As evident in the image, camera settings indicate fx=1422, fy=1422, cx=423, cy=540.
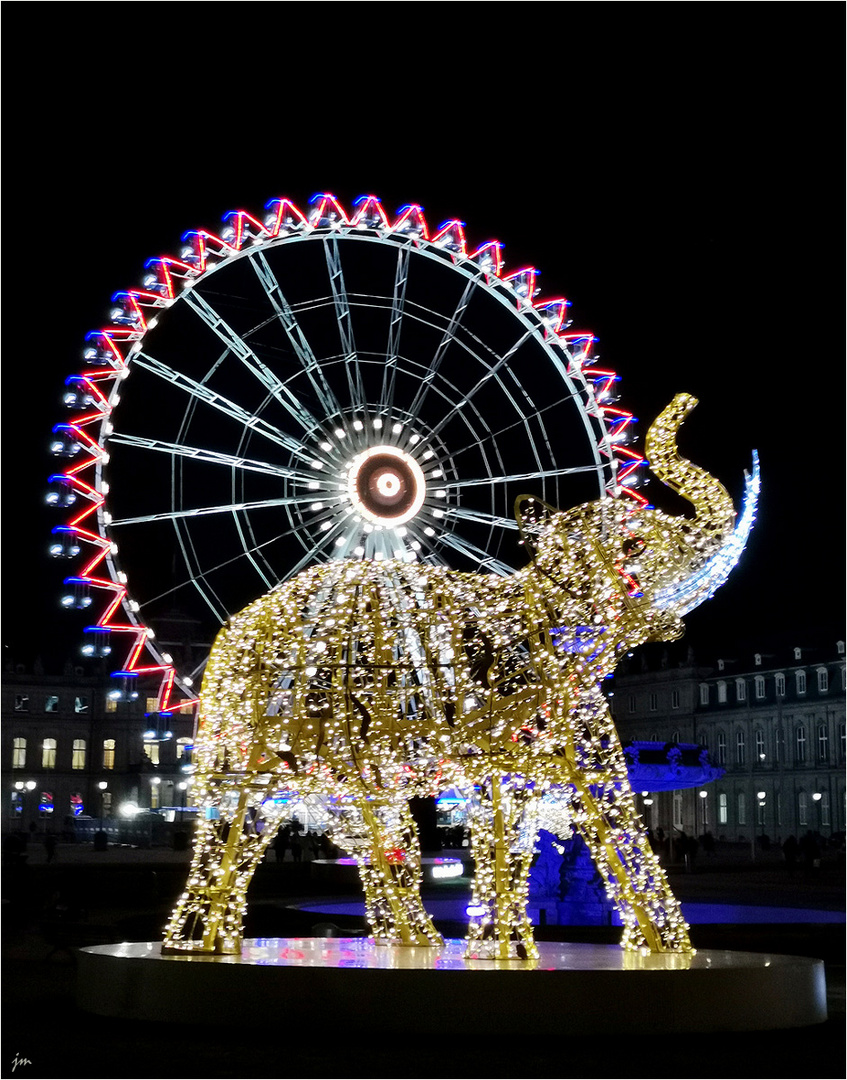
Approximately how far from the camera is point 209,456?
22297 millimetres

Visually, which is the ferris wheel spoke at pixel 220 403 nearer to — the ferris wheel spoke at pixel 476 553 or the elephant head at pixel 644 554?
the ferris wheel spoke at pixel 476 553

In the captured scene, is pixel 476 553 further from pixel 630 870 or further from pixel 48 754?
pixel 48 754

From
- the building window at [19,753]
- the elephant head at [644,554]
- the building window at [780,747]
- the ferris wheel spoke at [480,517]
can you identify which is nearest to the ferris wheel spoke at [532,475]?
the ferris wheel spoke at [480,517]

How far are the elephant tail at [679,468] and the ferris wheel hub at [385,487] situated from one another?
7947mm

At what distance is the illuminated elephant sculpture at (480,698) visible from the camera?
1248 centimetres

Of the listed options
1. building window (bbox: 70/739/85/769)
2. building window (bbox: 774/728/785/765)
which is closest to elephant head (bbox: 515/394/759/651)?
building window (bbox: 774/728/785/765)

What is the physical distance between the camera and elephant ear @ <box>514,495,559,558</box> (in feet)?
43.9

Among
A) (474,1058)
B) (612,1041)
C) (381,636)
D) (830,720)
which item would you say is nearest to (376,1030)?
(474,1058)

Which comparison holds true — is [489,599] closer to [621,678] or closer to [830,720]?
[830,720]

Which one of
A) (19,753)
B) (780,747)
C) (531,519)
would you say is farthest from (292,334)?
(19,753)

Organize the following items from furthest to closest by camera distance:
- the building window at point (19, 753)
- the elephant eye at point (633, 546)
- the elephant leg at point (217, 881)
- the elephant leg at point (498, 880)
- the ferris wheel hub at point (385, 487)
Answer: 1. the building window at point (19, 753)
2. the ferris wheel hub at point (385, 487)
3. the elephant eye at point (633, 546)
4. the elephant leg at point (217, 881)
5. the elephant leg at point (498, 880)

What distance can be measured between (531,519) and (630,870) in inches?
133

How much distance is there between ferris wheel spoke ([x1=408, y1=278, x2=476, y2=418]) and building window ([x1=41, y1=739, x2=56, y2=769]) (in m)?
78.9

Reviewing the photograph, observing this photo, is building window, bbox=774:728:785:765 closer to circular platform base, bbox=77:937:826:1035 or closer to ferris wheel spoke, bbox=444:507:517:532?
ferris wheel spoke, bbox=444:507:517:532
